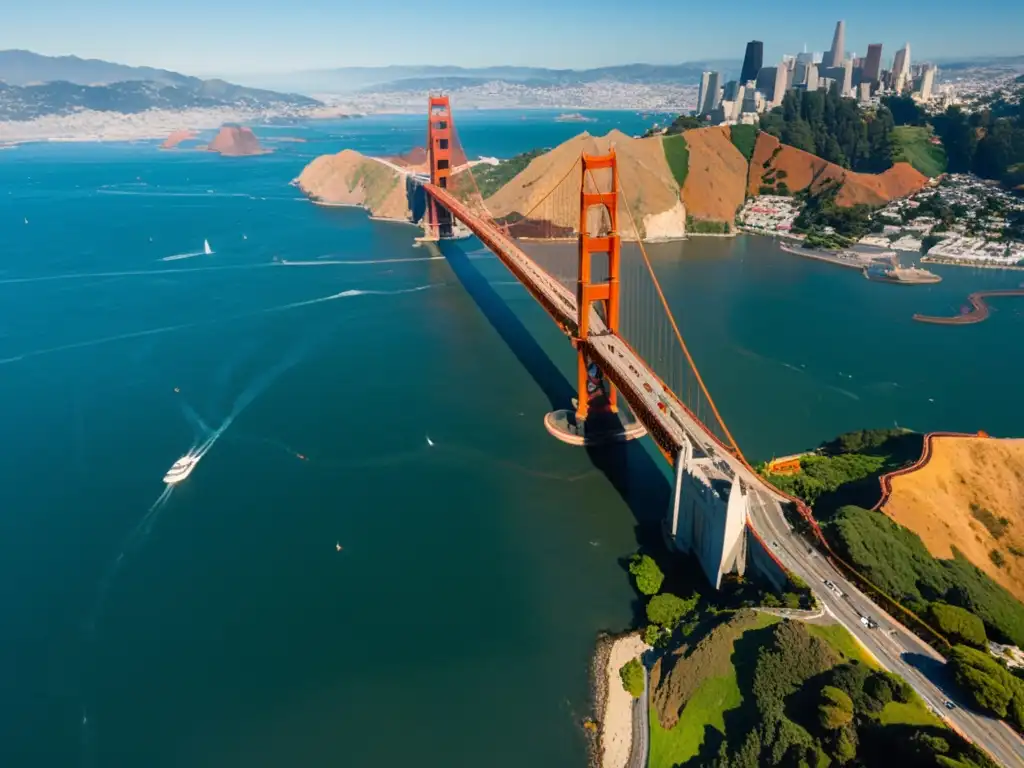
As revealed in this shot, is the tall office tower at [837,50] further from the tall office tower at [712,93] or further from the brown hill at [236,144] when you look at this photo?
the brown hill at [236,144]

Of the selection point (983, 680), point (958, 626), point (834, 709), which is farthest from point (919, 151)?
point (834, 709)

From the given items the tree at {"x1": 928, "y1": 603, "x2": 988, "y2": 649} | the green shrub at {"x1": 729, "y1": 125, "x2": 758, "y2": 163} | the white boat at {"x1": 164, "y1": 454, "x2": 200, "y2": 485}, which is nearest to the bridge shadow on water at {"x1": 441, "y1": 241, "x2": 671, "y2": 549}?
the tree at {"x1": 928, "y1": 603, "x2": 988, "y2": 649}

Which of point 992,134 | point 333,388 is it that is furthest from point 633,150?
point 333,388

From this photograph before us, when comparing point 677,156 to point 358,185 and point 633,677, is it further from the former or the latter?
point 633,677

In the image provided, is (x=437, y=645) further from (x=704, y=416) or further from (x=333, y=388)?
(x=333, y=388)

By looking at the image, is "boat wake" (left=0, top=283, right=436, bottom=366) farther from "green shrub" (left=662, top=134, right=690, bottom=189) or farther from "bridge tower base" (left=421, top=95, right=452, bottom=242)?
"green shrub" (left=662, top=134, right=690, bottom=189)
